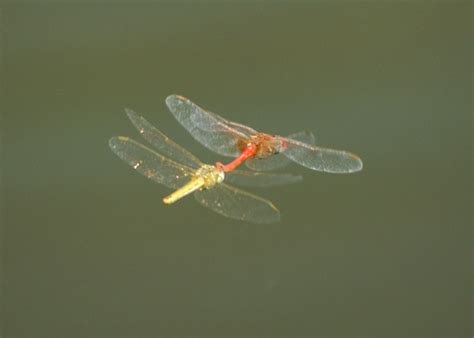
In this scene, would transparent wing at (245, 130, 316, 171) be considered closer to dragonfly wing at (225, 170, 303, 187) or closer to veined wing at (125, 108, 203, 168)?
dragonfly wing at (225, 170, 303, 187)

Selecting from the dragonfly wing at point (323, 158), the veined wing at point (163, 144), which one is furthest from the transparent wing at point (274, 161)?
the veined wing at point (163, 144)

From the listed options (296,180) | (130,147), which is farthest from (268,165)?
(130,147)

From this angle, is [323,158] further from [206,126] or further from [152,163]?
[152,163]

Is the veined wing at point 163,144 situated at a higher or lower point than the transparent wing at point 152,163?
higher

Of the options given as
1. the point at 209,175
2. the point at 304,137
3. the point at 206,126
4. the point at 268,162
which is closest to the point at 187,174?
the point at 209,175

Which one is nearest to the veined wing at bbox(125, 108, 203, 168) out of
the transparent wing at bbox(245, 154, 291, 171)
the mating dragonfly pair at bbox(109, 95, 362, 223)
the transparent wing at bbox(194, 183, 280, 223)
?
the mating dragonfly pair at bbox(109, 95, 362, 223)

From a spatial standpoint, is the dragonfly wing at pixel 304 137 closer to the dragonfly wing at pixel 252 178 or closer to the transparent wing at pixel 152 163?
the dragonfly wing at pixel 252 178
